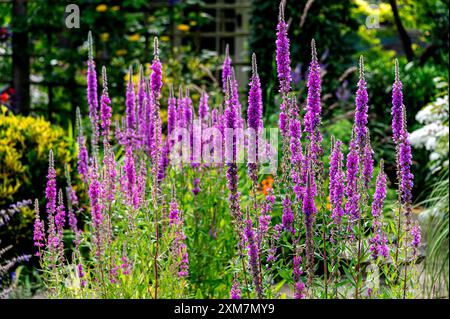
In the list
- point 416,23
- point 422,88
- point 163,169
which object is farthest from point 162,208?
point 416,23

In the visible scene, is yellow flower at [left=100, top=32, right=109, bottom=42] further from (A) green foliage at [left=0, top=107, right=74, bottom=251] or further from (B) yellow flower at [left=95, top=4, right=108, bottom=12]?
(A) green foliage at [left=0, top=107, right=74, bottom=251]

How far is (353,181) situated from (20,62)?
22.5 ft

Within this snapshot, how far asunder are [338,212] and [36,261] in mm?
3286

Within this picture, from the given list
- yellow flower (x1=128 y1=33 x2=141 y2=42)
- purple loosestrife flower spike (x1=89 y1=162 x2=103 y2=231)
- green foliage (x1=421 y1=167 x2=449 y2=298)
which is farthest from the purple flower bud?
yellow flower (x1=128 y1=33 x2=141 y2=42)

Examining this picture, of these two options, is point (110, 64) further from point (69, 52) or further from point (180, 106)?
point (180, 106)

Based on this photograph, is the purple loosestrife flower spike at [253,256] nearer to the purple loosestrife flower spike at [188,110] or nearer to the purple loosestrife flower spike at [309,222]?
the purple loosestrife flower spike at [309,222]

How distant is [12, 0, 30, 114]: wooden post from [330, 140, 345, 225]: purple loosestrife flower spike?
252 inches

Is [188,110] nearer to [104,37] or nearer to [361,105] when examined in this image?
[361,105]

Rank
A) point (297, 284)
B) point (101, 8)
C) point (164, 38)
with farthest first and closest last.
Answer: point (164, 38), point (101, 8), point (297, 284)

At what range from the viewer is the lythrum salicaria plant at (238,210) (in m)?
2.23

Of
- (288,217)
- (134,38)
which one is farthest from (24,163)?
(134,38)

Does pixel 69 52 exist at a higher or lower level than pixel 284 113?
higher

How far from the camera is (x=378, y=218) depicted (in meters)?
2.53
